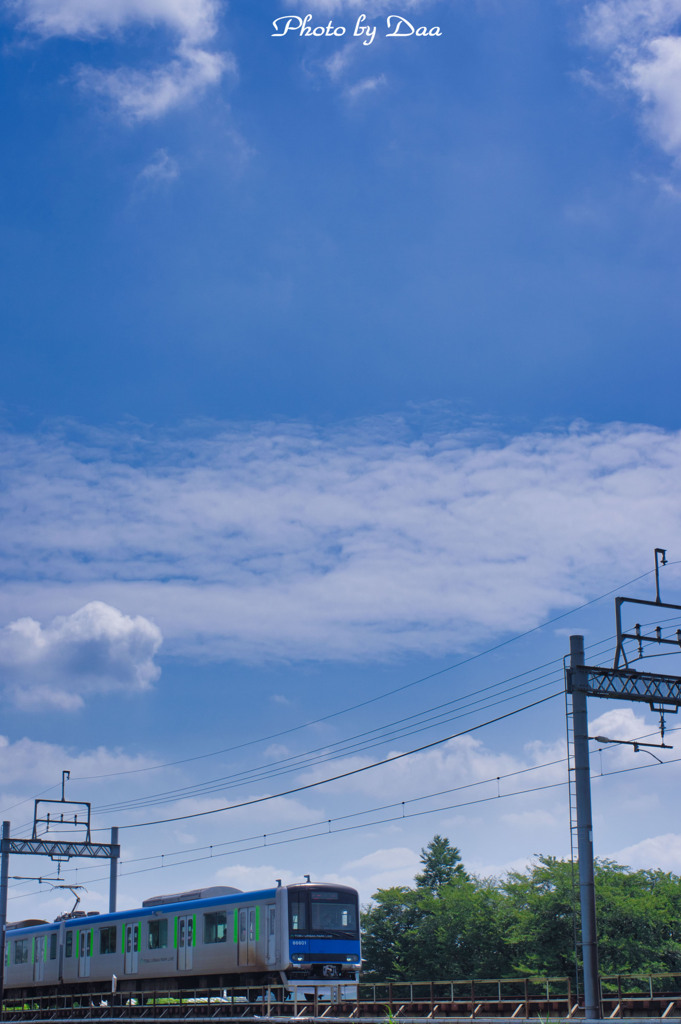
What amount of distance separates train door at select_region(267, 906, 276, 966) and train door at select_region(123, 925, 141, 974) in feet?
23.9

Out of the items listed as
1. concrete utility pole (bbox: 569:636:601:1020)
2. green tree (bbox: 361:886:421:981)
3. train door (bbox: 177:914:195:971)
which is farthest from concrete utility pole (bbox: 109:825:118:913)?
green tree (bbox: 361:886:421:981)

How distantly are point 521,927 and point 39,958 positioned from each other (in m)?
30.4

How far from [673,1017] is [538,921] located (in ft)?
136

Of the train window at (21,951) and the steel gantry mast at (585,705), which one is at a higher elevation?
the steel gantry mast at (585,705)


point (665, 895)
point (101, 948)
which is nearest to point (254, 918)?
point (101, 948)

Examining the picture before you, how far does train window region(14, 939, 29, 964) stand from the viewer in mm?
41625

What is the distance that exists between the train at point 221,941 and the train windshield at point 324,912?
0.08 feet

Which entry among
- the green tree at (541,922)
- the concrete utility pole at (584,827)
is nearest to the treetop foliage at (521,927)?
the green tree at (541,922)

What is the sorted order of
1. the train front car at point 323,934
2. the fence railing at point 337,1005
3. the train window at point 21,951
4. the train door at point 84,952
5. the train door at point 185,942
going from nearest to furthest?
the fence railing at point 337,1005 → the train front car at point 323,934 → the train door at point 185,942 → the train door at point 84,952 → the train window at point 21,951

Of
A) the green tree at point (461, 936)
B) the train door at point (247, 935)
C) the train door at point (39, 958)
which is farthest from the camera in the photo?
the green tree at point (461, 936)

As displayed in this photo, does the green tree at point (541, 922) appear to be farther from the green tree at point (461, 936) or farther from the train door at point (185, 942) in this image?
the train door at point (185, 942)

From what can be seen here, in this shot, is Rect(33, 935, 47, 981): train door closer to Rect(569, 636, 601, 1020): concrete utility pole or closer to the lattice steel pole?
the lattice steel pole

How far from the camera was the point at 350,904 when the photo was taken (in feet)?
97.9

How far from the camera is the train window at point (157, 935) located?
32500 mm
